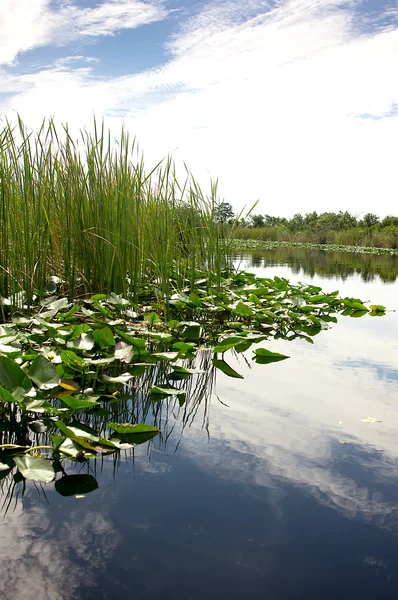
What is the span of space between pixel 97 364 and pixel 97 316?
951 mm

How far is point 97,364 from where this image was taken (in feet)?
6.61

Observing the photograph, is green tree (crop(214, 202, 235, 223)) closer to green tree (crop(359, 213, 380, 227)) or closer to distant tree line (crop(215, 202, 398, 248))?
distant tree line (crop(215, 202, 398, 248))

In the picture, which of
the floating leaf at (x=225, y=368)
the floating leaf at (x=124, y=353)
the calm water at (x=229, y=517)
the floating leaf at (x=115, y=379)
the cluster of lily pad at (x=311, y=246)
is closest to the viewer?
the calm water at (x=229, y=517)

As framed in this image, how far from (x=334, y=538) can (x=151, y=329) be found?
194 centimetres

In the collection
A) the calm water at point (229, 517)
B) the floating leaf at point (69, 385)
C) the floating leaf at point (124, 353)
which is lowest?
the calm water at point (229, 517)

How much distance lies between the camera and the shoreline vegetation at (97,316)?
1524mm

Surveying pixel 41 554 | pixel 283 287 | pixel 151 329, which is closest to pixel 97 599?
pixel 41 554

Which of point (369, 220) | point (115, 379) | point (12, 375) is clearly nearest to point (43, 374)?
point (12, 375)

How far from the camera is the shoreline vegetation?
152cm

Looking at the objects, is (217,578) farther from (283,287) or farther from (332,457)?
(283,287)

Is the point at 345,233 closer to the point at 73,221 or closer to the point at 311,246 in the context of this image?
the point at 311,246

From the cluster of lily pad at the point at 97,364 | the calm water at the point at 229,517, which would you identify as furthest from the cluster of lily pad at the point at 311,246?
the calm water at the point at 229,517

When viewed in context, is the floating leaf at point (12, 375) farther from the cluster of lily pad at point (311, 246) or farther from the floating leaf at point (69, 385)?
the cluster of lily pad at point (311, 246)

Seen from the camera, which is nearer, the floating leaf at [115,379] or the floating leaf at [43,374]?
the floating leaf at [43,374]
